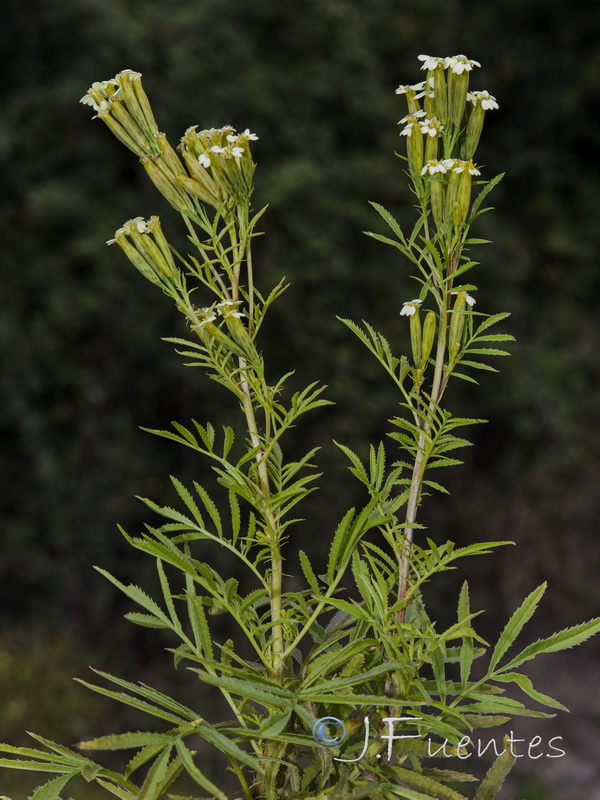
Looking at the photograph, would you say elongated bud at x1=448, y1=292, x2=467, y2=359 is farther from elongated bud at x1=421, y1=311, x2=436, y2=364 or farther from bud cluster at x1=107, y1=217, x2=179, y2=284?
bud cluster at x1=107, y1=217, x2=179, y2=284

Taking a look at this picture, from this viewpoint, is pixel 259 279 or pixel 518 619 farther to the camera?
pixel 259 279

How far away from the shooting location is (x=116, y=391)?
2734mm

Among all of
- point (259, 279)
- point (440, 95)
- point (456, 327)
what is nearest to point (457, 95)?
point (440, 95)

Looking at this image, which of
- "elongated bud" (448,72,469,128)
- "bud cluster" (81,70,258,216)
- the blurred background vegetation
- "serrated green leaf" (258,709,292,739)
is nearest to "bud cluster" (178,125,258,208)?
"bud cluster" (81,70,258,216)

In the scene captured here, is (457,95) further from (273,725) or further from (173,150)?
(273,725)

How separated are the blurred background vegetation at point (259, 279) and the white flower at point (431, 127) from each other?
7.23 ft

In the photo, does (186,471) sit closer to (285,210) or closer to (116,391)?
(116,391)

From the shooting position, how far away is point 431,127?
16.7 inches

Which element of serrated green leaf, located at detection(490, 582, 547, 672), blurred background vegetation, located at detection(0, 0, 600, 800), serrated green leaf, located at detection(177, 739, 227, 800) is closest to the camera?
serrated green leaf, located at detection(177, 739, 227, 800)

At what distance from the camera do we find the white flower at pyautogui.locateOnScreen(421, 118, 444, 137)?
420 millimetres

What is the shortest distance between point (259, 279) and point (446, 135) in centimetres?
226

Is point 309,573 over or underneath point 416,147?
underneath

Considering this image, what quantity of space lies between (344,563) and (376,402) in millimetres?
2396

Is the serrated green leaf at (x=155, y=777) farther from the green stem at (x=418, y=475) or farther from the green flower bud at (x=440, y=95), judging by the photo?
the green flower bud at (x=440, y=95)
